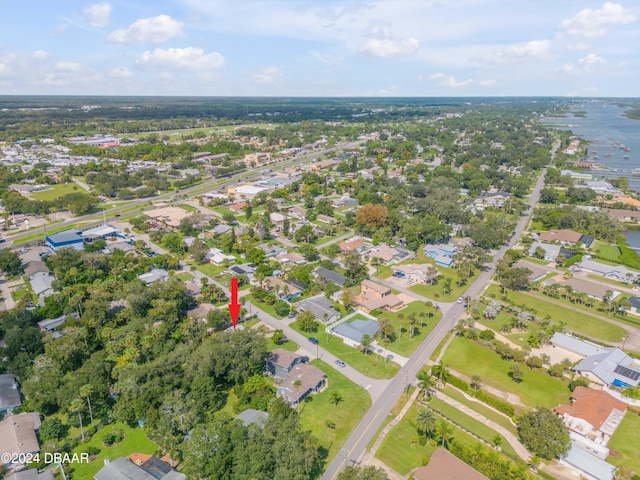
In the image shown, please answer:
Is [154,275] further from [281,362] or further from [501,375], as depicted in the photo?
[501,375]

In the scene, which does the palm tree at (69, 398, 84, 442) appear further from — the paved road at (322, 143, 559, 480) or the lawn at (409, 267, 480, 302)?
the lawn at (409, 267, 480, 302)

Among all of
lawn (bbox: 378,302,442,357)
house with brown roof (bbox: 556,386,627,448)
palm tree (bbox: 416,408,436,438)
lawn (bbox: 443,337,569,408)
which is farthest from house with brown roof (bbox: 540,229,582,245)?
palm tree (bbox: 416,408,436,438)

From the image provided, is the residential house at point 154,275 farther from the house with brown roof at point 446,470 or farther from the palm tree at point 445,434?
the house with brown roof at point 446,470

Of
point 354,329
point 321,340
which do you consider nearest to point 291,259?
point 321,340

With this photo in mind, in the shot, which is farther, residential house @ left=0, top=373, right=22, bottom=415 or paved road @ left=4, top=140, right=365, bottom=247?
paved road @ left=4, top=140, right=365, bottom=247

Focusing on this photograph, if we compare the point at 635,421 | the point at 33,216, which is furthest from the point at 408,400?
the point at 33,216

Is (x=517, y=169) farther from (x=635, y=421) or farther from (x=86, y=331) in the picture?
(x=86, y=331)
